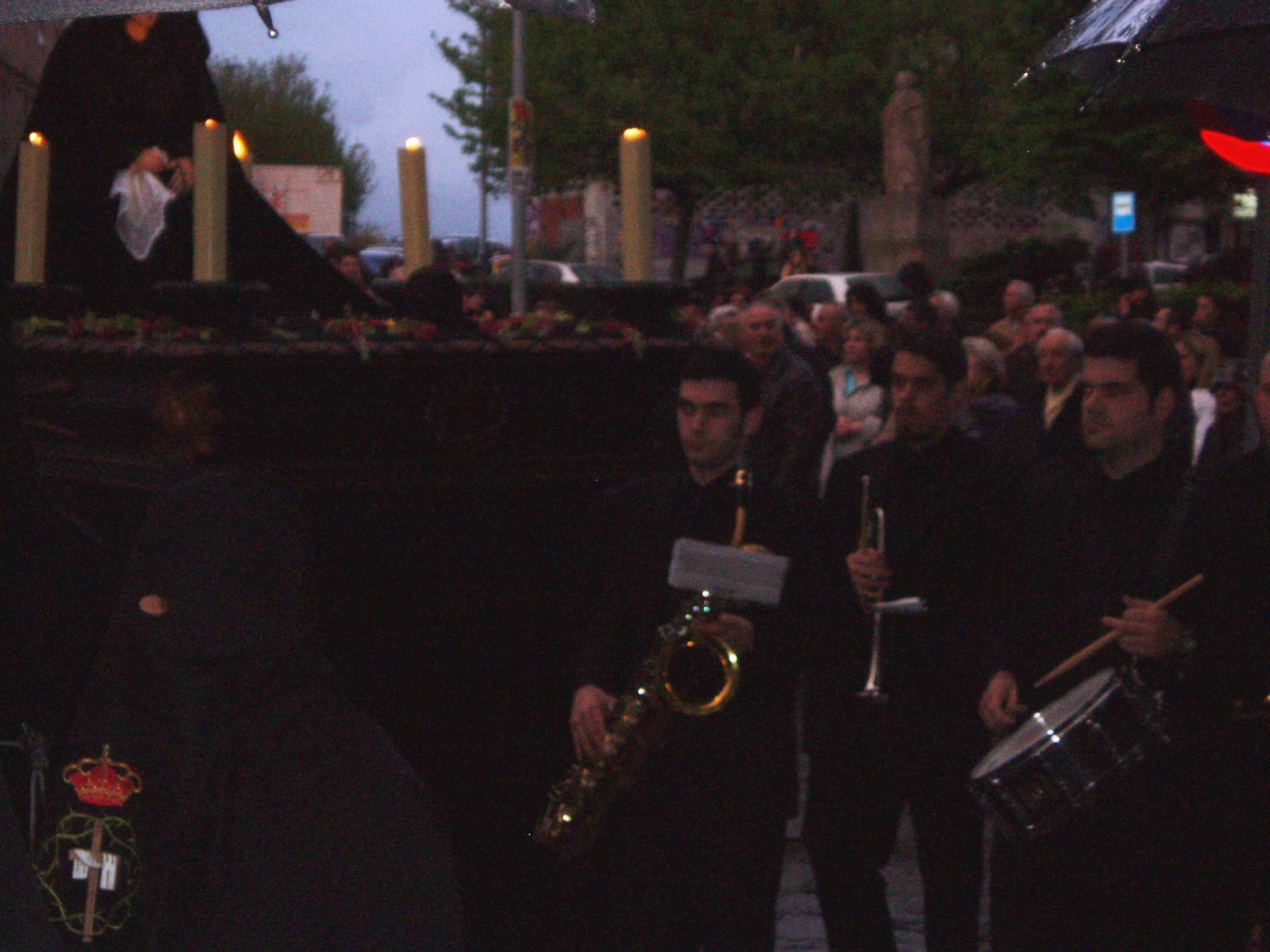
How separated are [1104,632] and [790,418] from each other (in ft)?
15.7

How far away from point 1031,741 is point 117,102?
11.4ft

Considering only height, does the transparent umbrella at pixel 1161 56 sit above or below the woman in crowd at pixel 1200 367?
above

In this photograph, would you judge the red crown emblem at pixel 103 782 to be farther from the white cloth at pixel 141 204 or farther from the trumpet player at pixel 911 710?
the white cloth at pixel 141 204

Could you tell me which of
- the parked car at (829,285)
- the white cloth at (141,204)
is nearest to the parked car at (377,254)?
the parked car at (829,285)

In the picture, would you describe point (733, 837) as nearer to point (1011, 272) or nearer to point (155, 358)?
point (155, 358)

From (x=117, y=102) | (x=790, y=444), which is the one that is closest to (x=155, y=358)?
(x=117, y=102)

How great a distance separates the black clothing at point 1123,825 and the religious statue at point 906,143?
25.6m

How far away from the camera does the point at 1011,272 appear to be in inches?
974

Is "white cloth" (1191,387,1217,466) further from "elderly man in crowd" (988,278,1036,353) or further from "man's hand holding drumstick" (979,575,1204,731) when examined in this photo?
"man's hand holding drumstick" (979,575,1204,731)

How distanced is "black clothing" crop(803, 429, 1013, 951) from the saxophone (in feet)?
1.47

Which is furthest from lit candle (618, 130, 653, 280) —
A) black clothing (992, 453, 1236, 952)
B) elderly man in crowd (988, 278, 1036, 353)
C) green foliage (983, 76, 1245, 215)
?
green foliage (983, 76, 1245, 215)

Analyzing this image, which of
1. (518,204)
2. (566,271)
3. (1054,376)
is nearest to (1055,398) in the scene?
(1054,376)

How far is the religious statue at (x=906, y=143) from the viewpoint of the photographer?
29.5 meters

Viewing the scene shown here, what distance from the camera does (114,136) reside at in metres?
5.62
